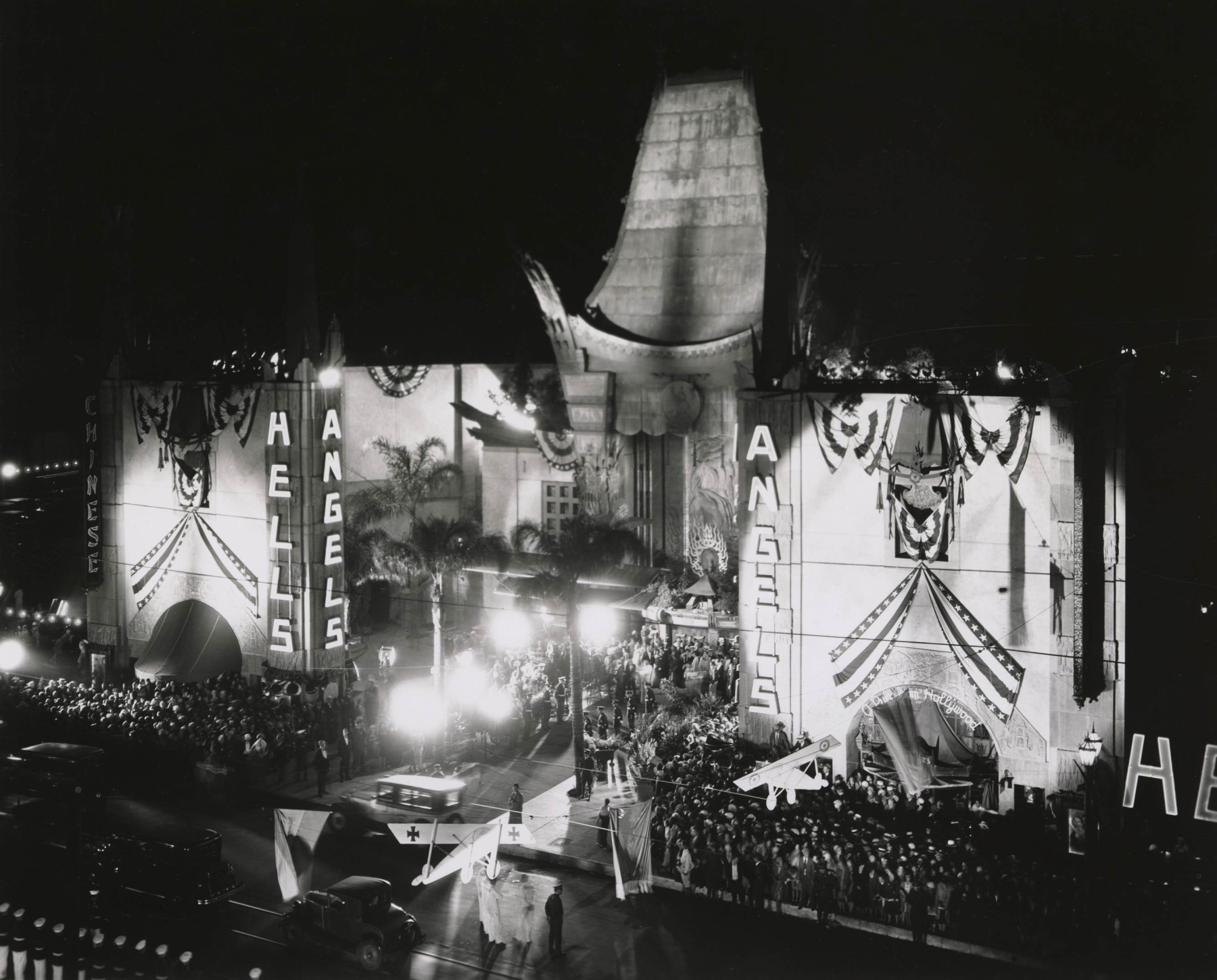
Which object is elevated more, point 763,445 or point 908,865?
point 763,445

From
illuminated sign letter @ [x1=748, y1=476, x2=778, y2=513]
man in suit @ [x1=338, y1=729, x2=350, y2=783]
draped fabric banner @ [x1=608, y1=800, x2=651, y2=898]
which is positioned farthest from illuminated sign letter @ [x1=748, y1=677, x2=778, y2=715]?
man in suit @ [x1=338, y1=729, x2=350, y2=783]

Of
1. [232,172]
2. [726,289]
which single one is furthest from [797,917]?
[232,172]

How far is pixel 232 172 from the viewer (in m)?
44.1

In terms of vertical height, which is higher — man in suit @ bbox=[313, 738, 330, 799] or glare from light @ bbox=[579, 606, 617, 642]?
glare from light @ bbox=[579, 606, 617, 642]

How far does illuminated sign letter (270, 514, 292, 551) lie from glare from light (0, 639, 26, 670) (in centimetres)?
1166

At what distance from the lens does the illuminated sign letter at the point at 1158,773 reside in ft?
74.7

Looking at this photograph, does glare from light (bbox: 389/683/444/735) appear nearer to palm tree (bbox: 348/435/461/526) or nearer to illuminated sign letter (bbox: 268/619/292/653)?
illuminated sign letter (bbox: 268/619/292/653)

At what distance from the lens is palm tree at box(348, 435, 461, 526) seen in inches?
1957

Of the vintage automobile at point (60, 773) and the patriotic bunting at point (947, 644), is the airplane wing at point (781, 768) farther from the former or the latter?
the vintage automobile at point (60, 773)

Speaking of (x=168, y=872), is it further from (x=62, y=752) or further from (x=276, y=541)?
(x=276, y=541)

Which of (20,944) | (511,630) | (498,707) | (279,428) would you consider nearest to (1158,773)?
(498,707)

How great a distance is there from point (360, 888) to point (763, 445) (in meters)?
14.9

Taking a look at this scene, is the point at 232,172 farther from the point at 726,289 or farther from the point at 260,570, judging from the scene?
the point at 726,289

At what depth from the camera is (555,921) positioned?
75.9 ft
